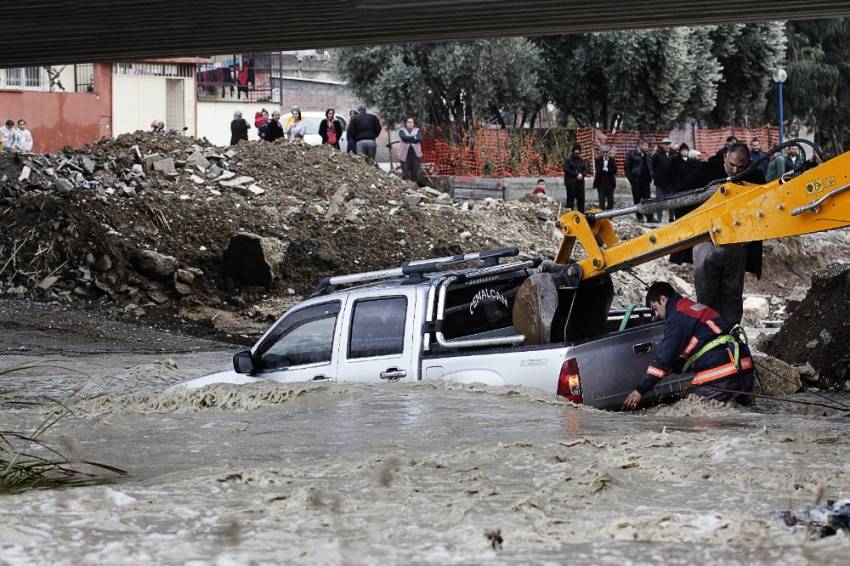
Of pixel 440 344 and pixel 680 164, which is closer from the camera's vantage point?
pixel 440 344

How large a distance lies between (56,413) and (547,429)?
4044 millimetres

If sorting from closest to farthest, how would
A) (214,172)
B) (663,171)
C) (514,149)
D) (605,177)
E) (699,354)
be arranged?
(699,354), (214,172), (663,171), (605,177), (514,149)

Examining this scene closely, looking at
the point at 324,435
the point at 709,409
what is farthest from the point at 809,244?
the point at 324,435

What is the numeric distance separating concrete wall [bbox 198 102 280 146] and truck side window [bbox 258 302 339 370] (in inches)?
1691

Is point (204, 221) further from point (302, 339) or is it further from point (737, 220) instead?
point (737, 220)

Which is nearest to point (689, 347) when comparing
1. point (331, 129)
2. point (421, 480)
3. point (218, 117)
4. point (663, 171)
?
point (421, 480)

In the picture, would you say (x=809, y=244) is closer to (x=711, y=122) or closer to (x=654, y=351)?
(x=654, y=351)

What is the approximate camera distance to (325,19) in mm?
22062

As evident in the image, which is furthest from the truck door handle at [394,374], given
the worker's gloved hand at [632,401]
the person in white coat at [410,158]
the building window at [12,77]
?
the building window at [12,77]

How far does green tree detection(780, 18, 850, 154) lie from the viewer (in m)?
51.0

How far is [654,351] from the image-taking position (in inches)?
431

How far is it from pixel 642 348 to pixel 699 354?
1.46 feet

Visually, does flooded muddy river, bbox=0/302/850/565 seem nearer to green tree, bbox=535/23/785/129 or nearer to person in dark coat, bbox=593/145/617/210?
person in dark coat, bbox=593/145/617/210

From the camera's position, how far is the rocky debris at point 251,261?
2250 centimetres
